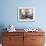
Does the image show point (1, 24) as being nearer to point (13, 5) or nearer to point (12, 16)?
point (12, 16)

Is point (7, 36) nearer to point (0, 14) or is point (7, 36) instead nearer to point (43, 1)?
point (0, 14)

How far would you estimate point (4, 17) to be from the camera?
14.1 feet

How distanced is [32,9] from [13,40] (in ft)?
4.00

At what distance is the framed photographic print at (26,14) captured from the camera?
4273mm

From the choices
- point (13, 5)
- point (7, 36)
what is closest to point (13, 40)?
point (7, 36)

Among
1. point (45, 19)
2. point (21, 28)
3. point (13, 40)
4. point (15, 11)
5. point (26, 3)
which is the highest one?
point (26, 3)

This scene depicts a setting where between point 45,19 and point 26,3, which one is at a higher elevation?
point 26,3

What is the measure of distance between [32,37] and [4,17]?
1190 millimetres

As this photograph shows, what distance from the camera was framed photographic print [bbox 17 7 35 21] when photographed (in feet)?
14.0

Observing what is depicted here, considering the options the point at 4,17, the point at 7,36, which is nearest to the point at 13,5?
the point at 4,17

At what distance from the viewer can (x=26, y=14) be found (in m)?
4.30

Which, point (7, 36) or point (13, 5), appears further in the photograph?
point (13, 5)

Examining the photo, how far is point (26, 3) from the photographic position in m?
4.28

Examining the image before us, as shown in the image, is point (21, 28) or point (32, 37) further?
point (21, 28)
